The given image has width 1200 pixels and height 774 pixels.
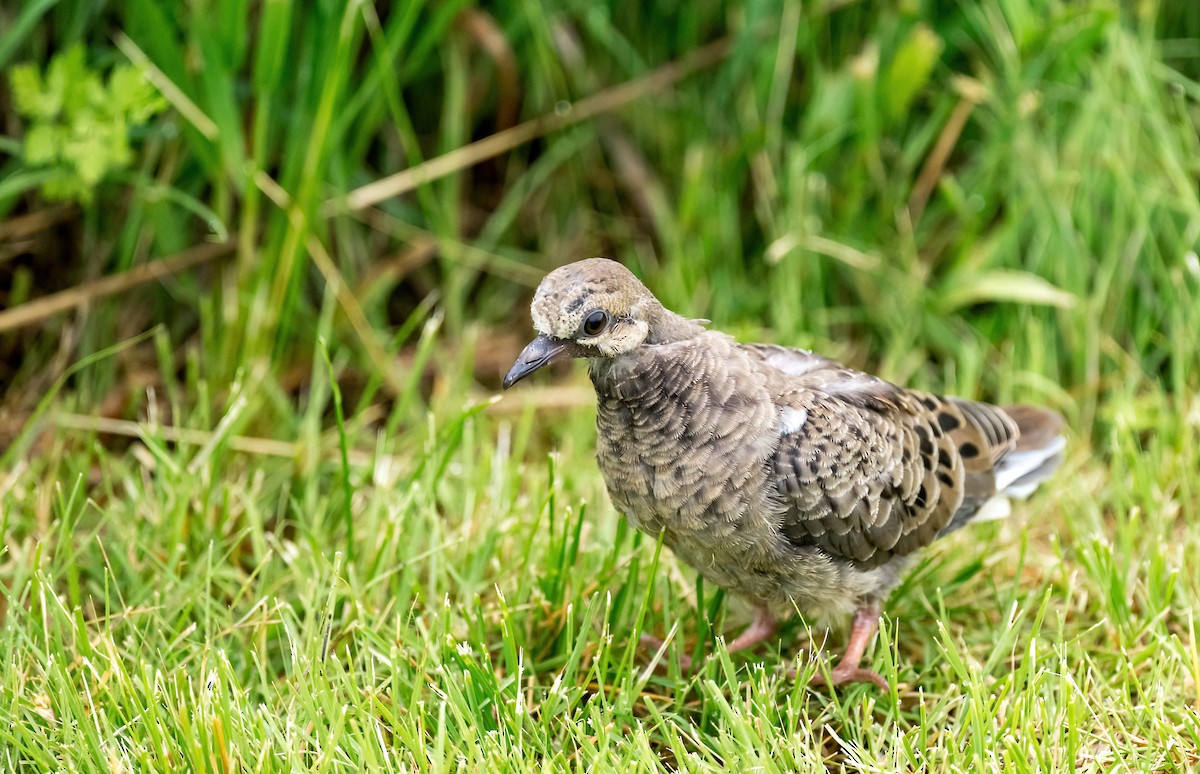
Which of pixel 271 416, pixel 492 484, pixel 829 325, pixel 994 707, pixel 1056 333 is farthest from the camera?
pixel 829 325

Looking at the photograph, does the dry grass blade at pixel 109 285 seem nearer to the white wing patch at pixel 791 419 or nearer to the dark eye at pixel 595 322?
the dark eye at pixel 595 322

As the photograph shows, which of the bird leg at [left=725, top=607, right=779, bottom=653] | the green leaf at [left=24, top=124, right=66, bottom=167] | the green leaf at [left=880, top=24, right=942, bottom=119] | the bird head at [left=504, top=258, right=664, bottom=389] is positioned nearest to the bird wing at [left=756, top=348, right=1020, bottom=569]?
the bird leg at [left=725, top=607, right=779, bottom=653]

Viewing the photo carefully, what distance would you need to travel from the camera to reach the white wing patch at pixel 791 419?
3008 millimetres

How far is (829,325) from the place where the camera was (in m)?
4.74

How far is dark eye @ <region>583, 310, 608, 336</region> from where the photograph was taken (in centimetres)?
283

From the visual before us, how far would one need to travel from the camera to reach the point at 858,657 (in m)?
3.21

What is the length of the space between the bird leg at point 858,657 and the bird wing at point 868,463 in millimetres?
161

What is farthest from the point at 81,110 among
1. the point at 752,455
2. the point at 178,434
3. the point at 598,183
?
the point at 752,455

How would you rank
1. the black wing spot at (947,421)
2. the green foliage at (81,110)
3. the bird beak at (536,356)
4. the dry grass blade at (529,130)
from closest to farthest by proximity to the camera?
the bird beak at (536,356) → the black wing spot at (947,421) → the green foliage at (81,110) → the dry grass blade at (529,130)

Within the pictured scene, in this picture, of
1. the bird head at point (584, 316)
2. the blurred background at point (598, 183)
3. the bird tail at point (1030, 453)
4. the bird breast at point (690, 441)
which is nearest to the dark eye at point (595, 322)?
the bird head at point (584, 316)

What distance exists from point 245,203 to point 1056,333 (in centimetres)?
274

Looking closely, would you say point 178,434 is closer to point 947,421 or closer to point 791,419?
→ point 791,419

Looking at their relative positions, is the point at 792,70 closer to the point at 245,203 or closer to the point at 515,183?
the point at 515,183

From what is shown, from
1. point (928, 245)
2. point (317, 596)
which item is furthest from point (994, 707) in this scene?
point (928, 245)
